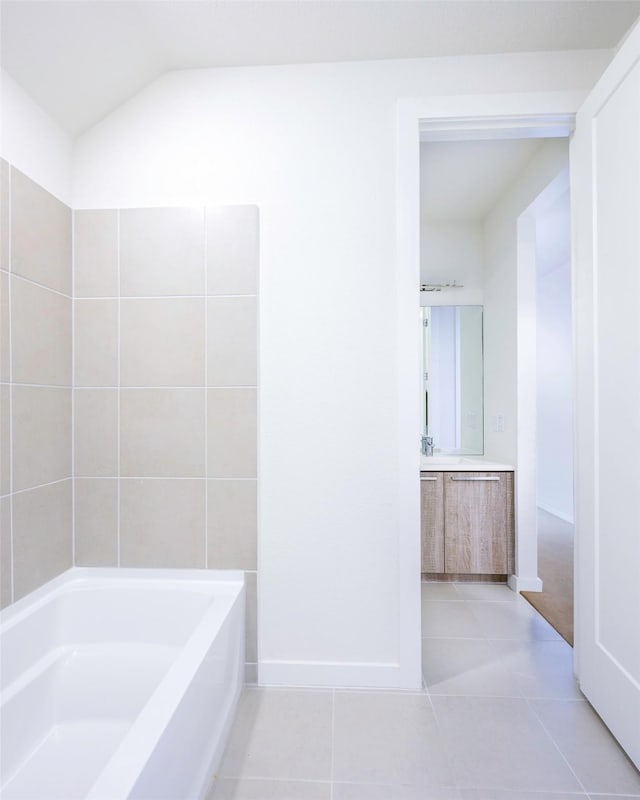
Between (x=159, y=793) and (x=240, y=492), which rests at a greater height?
(x=240, y=492)

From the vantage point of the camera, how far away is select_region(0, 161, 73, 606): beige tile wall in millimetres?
1460

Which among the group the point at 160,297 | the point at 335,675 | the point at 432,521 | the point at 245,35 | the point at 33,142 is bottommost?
the point at 335,675

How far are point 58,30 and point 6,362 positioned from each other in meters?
1.11

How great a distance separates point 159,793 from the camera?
95cm

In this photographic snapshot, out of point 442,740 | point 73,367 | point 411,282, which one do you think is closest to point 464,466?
point 411,282

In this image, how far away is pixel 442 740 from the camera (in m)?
1.48

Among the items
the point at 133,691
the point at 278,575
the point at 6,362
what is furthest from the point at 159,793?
the point at 6,362

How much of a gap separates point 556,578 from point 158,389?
9.18 feet

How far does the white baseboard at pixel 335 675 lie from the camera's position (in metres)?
1.74

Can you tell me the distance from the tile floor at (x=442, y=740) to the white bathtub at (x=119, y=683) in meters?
0.16

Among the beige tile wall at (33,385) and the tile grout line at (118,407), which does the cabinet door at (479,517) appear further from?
the beige tile wall at (33,385)

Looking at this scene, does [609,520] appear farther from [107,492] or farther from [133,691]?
[107,492]

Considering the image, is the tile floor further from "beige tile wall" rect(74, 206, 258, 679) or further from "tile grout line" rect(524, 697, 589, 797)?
"beige tile wall" rect(74, 206, 258, 679)

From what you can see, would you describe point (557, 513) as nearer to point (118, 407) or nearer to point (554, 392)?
point (554, 392)
